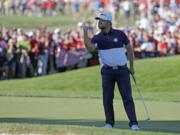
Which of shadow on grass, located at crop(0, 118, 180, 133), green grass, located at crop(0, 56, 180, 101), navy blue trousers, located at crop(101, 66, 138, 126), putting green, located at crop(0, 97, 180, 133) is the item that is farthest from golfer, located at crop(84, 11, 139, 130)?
green grass, located at crop(0, 56, 180, 101)

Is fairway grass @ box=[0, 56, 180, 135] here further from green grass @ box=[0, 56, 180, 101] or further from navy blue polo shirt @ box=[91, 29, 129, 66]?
navy blue polo shirt @ box=[91, 29, 129, 66]

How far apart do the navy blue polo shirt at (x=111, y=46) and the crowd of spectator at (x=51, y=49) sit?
14043mm

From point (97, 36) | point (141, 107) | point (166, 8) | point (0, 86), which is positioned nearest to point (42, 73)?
point (0, 86)

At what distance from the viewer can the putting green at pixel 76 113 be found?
12711 millimetres

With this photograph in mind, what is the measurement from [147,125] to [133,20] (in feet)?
128

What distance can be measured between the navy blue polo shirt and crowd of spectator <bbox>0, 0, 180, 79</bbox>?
46.1 feet

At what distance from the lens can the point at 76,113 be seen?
14594 mm

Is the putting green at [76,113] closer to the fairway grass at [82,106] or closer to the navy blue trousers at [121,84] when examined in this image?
the fairway grass at [82,106]

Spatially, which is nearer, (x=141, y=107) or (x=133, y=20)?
(x=141, y=107)

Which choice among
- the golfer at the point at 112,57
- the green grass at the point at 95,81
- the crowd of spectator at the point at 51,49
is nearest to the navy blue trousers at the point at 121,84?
the golfer at the point at 112,57

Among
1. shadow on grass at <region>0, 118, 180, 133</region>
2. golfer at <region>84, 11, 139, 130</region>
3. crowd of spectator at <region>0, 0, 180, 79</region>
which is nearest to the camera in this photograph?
golfer at <region>84, 11, 139, 130</region>

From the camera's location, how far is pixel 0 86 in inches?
971

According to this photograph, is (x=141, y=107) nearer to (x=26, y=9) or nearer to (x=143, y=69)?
(x=143, y=69)

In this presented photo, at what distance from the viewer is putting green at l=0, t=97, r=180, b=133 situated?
12711 millimetres
